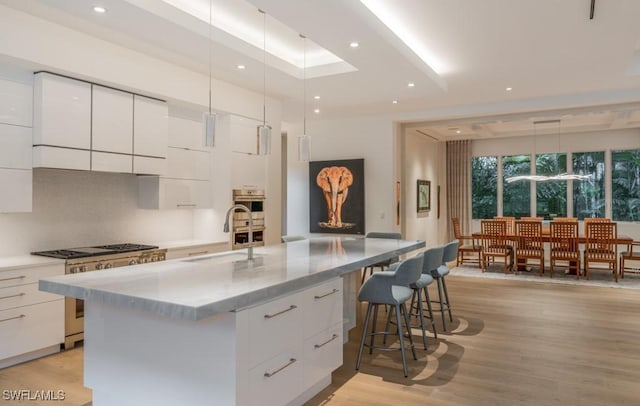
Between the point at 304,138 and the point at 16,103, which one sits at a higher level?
the point at 16,103

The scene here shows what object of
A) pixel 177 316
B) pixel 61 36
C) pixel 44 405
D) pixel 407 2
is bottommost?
pixel 44 405

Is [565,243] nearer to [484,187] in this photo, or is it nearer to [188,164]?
[484,187]

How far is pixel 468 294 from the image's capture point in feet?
20.3

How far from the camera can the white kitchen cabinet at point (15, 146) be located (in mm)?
3557

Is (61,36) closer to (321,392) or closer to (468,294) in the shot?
(321,392)

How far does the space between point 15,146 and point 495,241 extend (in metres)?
7.51

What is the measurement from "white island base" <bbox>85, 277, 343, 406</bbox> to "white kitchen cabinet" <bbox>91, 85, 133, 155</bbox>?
2159 mm

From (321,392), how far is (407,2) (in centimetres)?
313

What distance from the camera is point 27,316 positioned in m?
3.55

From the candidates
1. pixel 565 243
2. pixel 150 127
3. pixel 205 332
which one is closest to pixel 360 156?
pixel 565 243

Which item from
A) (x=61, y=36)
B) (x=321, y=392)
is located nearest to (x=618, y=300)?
(x=321, y=392)

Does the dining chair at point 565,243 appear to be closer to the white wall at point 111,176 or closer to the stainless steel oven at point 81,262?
the white wall at point 111,176

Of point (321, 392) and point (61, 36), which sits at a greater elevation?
point (61, 36)

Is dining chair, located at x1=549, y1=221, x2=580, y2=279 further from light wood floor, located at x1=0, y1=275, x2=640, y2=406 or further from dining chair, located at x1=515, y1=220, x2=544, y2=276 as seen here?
light wood floor, located at x1=0, y1=275, x2=640, y2=406
